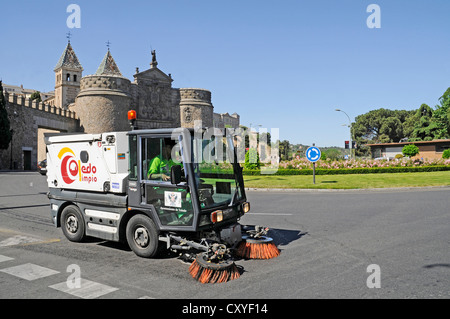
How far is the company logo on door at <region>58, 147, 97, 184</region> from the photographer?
672 centimetres

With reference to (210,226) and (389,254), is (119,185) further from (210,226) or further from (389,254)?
(389,254)

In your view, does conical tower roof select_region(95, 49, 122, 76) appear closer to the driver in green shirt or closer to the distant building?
the distant building

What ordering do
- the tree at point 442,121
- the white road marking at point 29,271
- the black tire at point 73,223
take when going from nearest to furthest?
the white road marking at point 29,271, the black tire at point 73,223, the tree at point 442,121

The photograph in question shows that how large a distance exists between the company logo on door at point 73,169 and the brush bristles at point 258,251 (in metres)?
3.12

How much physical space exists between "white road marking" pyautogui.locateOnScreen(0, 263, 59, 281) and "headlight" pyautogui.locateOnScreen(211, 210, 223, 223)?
8.24 ft

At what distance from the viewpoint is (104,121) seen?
48.5 m

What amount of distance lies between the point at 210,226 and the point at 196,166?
1.00m

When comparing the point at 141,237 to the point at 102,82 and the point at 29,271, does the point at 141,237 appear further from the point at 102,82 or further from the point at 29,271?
the point at 102,82

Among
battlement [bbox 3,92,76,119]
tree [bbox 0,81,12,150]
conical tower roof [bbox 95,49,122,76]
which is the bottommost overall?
tree [bbox 0,81,12,150]

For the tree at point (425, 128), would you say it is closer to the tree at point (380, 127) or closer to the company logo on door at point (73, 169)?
the tree at point (380, 127)

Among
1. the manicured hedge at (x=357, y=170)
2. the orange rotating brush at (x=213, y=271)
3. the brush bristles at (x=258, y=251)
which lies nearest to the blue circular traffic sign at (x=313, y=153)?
the manicured hedge at (x=357, y=170)

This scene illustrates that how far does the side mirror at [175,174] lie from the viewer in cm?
536

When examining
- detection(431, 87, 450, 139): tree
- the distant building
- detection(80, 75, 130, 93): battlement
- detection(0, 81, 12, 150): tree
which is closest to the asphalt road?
detection(0, 81, 12, 150): tree

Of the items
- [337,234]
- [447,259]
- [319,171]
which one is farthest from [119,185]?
[319,171]
